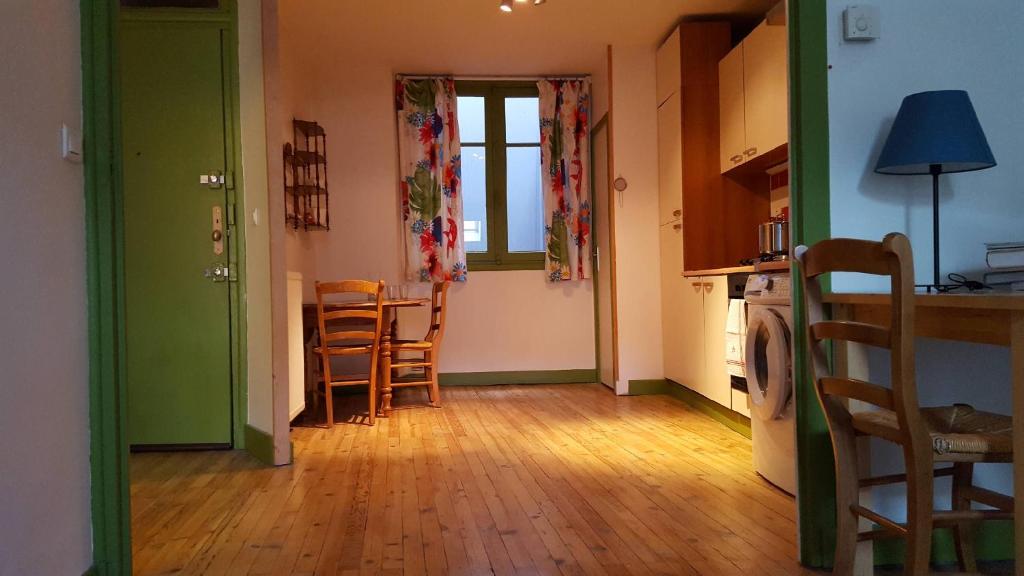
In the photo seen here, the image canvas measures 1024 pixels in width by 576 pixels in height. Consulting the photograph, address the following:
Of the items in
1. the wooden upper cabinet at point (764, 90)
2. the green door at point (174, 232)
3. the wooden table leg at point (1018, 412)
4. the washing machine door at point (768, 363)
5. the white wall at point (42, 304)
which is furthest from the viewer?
the wooden upper cabinet at point (764, 90)

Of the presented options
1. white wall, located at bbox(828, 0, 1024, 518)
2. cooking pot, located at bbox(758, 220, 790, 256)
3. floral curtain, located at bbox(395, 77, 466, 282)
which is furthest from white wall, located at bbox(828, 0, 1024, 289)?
floral curtain, located at bbox(395, 77, 466, 282)

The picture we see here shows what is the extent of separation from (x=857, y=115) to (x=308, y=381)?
3.88 meters

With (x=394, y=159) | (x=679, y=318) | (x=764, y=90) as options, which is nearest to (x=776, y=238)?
(x=764, y=90)

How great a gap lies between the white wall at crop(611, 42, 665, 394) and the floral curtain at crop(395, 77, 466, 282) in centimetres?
136

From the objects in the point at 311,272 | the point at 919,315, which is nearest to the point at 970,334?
the point at 919,315

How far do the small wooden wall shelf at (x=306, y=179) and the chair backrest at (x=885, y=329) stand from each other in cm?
345

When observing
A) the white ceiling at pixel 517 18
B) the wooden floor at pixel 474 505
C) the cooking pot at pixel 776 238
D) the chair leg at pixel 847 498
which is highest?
the white ceiling at pixel 517 18

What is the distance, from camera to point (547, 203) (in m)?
6.07

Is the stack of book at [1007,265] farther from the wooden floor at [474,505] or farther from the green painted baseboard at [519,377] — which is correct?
the green painted baseboard at [519,377]

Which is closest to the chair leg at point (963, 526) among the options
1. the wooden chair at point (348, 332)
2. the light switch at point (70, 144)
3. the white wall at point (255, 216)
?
the light switch at point (70, 144)

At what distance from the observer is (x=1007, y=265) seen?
6.19 feet

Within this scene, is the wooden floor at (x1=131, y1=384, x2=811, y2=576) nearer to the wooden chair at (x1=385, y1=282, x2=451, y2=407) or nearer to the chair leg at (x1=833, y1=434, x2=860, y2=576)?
the chair leg at (x1=833, y1=434, x2=860, y2=576)

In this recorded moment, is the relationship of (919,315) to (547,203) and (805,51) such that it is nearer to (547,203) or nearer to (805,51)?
(805,51)

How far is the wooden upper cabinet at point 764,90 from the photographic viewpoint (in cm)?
372
